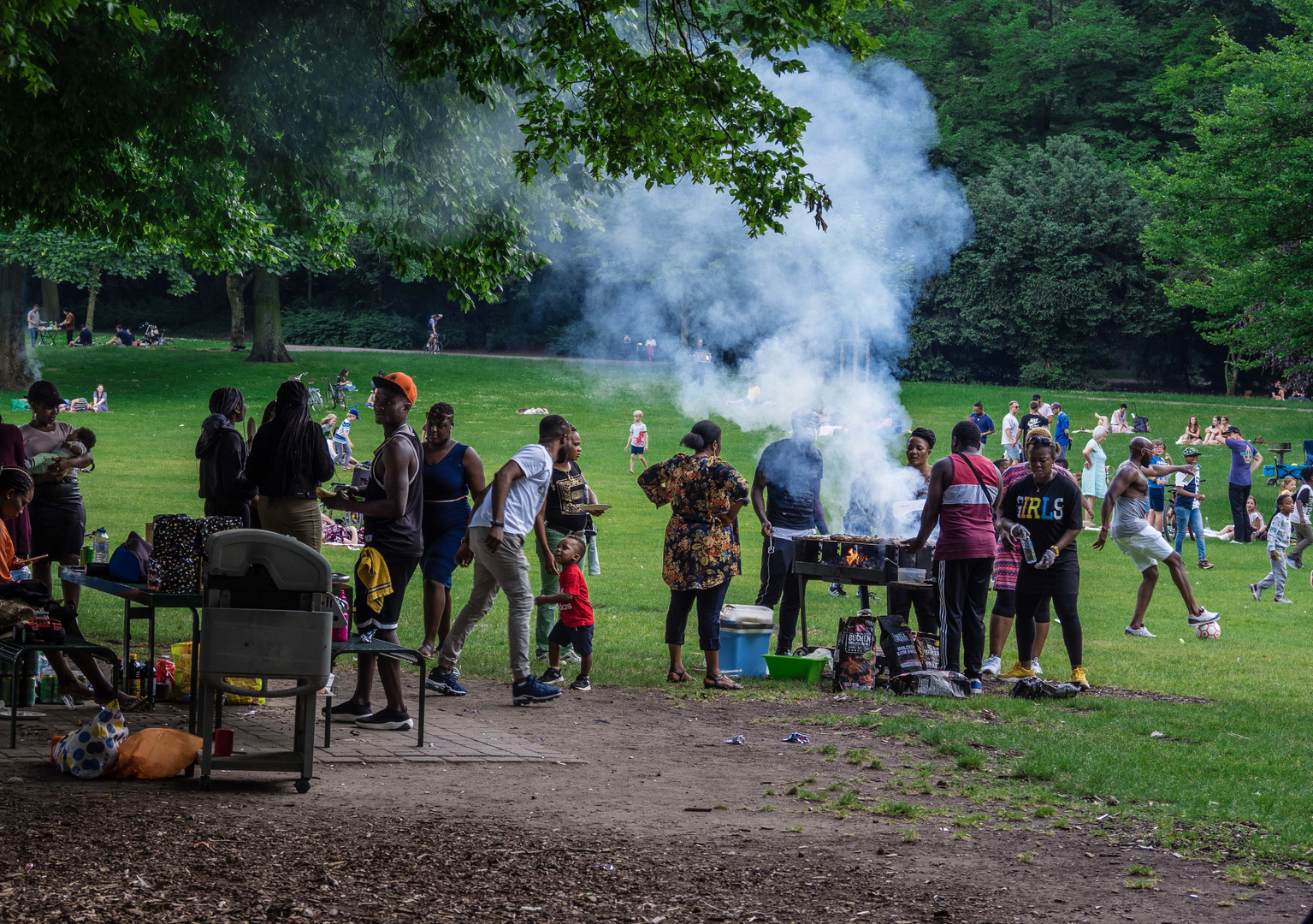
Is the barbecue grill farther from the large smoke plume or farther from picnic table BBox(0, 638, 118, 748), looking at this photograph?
picnic table BBox(0, 638, 118, 748)

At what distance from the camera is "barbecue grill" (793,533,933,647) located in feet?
30.7

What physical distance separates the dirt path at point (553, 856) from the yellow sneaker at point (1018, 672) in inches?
127

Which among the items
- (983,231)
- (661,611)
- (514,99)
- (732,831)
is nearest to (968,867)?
(732,831)

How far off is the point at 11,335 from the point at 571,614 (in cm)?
2991

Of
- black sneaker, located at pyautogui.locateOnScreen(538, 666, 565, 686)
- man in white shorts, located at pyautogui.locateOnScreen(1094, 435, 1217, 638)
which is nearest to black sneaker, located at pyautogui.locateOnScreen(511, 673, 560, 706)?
black sneaker, located at pyautogui.locateOnScreen(538, 666, 565, 686)

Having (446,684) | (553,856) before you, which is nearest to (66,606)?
(446,684)

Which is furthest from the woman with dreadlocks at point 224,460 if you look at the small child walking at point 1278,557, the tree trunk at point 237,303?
the tree trunk at point 237,303

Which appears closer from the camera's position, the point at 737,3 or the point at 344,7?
the point at 737,3

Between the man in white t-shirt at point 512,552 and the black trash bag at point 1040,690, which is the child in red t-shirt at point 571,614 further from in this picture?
the black trash bag at point 1040,690

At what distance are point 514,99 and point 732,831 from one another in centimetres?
880

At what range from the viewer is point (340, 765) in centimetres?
616

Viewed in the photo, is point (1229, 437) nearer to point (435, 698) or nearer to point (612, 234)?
point (612, 234)

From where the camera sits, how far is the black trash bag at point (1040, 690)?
348 inches

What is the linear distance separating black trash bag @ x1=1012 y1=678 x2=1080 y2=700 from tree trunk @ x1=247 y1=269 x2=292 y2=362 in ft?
115
